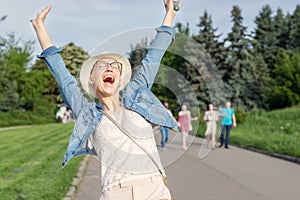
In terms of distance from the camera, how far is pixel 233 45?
5488 cm

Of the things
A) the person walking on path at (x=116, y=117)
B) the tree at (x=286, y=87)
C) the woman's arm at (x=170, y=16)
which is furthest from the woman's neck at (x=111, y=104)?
the tree at (x=286, y=87)

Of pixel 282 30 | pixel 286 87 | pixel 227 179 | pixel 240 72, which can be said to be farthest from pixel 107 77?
pixel 282 30

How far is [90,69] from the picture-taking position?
2.82m

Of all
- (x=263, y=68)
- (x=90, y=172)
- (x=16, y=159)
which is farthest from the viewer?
(x=263, y=68)

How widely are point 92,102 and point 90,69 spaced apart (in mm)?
196

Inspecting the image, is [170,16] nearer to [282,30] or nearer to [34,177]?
[34,177]

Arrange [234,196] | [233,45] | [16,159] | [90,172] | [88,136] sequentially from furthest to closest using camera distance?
1. [233,45]
2. [16,159]
3. [90,172]
4. [234,196]
5. [88,136]

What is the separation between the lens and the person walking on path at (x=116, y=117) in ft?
8.56

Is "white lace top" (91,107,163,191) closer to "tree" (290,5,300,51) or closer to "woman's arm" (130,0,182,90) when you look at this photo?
"woman's arm" (130,0,182,90)

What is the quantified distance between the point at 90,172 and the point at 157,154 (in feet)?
28.4

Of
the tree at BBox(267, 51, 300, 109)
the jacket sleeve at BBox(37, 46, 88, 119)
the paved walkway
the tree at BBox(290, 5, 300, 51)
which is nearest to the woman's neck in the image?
the jacket sleeve at BBox(37, 46, 88, 119)

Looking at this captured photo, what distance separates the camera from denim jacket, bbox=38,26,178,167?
2.67 meters

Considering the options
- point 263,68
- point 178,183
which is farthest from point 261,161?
point 263,68

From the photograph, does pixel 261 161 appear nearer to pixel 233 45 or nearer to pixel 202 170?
pixel 202 170
